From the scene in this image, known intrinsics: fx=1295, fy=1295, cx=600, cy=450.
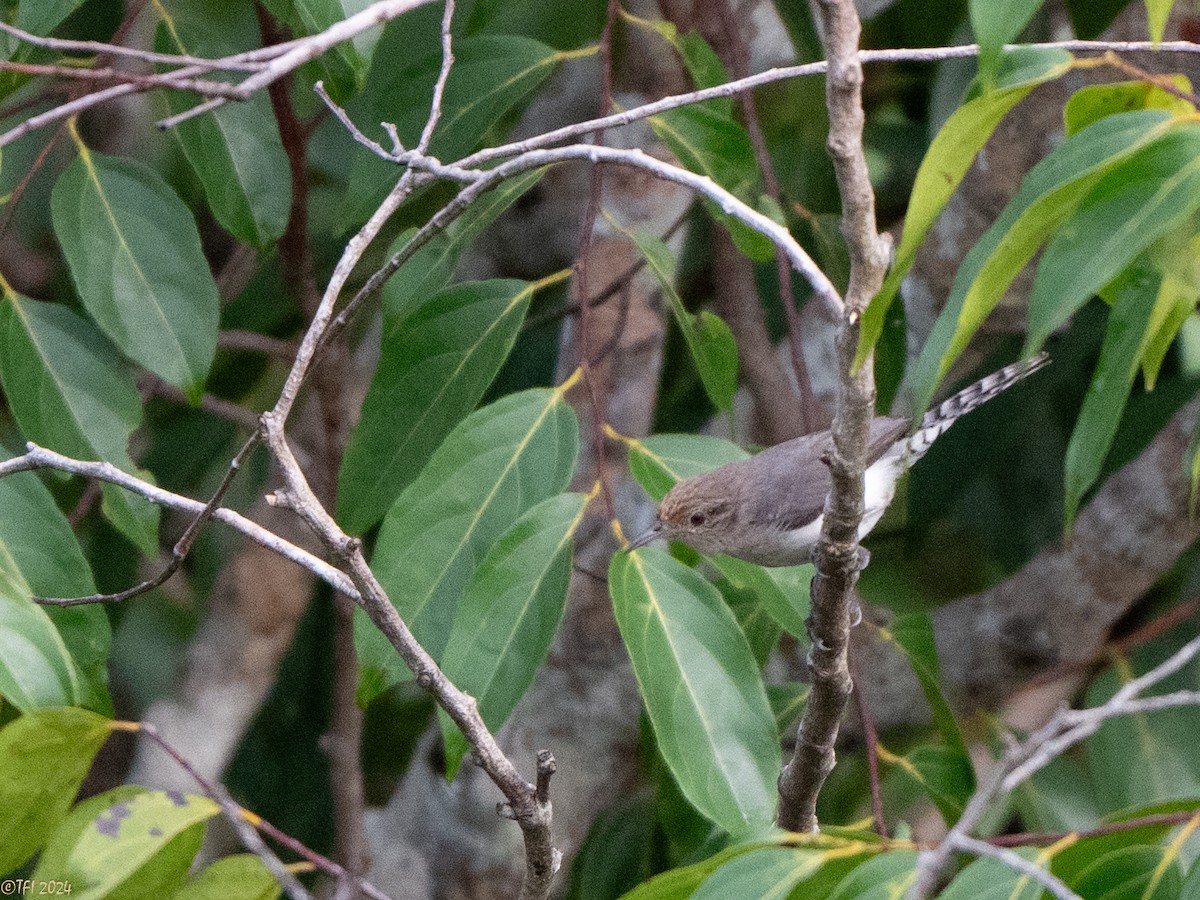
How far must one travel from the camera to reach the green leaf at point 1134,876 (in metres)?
1.48

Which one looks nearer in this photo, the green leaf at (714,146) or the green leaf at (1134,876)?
the green leaf at (1134,876)

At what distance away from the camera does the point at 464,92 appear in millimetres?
2674

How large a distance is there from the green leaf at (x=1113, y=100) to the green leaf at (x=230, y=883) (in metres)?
1.44

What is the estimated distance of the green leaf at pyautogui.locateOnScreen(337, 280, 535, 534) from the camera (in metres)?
2.43

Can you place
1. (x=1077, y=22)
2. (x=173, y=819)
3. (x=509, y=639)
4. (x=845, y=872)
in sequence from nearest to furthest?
(x=845, y=872), (x=173, y=819), (x=509, y=639), (x=1077, y=22)

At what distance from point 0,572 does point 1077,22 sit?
2430mm

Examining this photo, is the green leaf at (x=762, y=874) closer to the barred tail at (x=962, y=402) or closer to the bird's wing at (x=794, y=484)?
the bird's wing at (x=794, y=484)

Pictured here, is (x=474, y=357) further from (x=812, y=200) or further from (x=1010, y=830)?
(x=1010, y=830)

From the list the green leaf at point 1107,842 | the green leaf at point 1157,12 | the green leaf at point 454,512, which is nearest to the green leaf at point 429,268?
the green leaf at point 454,512

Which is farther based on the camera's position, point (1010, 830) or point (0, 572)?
point (1010, 830)

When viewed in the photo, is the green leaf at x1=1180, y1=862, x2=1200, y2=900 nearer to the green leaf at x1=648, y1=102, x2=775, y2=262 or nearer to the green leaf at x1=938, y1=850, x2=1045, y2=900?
the green leaf at x1=938, y1=850, x2=1045, y2=900

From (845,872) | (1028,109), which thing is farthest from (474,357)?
(1028,109)

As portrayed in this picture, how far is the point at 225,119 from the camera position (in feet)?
8.29

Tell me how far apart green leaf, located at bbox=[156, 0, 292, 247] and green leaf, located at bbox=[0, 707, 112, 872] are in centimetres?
110
